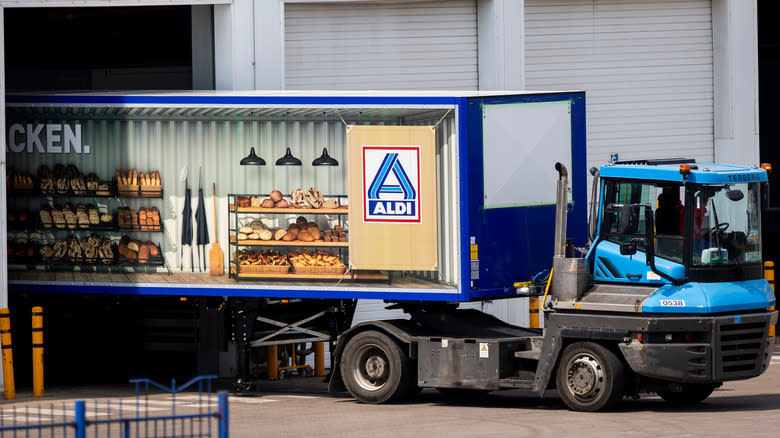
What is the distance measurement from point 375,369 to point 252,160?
3.25 meters

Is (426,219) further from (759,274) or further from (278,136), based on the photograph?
(759,274)

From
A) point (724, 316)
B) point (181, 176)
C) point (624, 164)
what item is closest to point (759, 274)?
point (724, 316)

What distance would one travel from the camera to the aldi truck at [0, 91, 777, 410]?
1402cm

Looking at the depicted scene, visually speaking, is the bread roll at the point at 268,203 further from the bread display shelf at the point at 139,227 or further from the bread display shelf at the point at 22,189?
the bread display shelf at the point at 22,189

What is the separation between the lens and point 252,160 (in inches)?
661

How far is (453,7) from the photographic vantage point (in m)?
20.9

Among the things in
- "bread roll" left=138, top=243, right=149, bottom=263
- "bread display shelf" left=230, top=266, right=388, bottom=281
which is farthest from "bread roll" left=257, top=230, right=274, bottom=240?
"bread roll" left=138, top=243, right=149, bottom=263

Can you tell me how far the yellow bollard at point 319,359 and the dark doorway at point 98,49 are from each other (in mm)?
7753

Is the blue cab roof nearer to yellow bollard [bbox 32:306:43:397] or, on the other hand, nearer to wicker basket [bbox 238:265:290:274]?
wicker basket [bbox 238:265:290:274]

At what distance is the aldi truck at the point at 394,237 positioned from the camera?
46.0 ft

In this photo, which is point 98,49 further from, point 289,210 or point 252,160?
point 289,210

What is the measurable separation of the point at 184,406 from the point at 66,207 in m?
3.87

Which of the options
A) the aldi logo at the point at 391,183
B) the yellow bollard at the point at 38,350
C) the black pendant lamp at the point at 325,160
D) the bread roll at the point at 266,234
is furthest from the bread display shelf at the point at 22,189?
the aldi logo at the point at 391,183

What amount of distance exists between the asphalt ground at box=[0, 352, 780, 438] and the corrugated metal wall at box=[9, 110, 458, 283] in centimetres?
216
